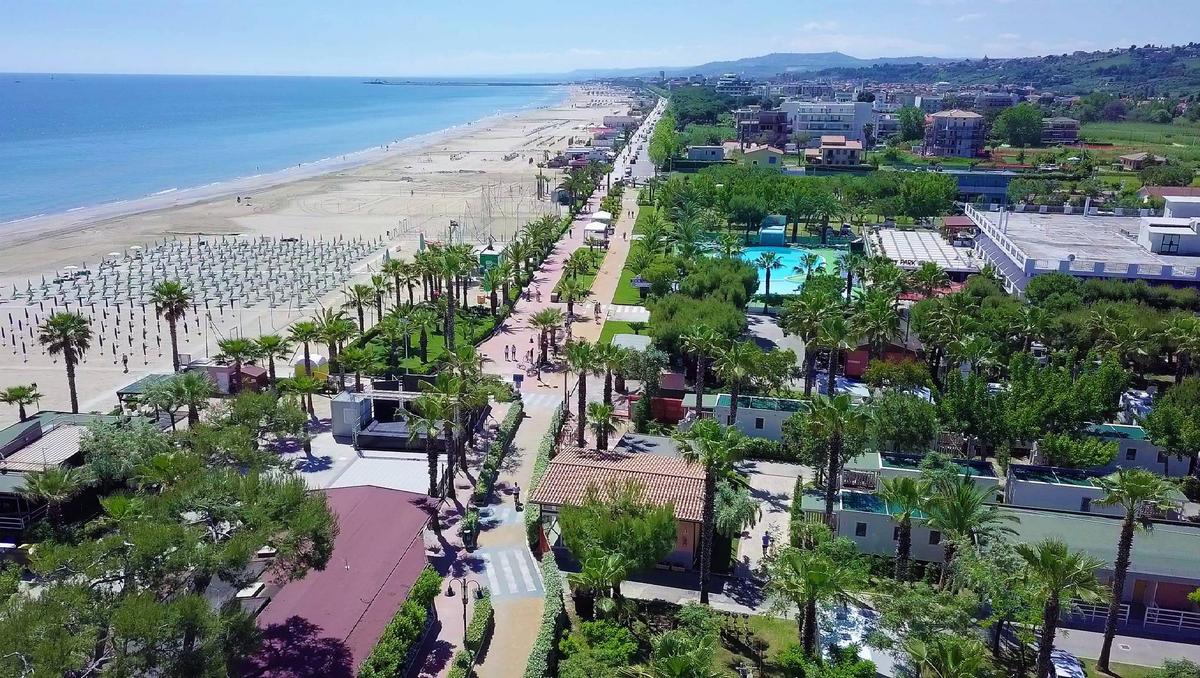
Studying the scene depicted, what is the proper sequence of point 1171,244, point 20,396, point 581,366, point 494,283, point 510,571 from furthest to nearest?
point 1171,244 → point 494,283 → point 581,366 → point 20,396 → point 510,571

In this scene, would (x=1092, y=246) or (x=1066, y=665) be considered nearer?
(x=1066, y=665)

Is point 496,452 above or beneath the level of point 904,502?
beneath

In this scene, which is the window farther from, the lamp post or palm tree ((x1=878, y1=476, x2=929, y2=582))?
the lamp post

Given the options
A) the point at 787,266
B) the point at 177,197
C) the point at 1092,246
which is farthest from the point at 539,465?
the point at 177,197

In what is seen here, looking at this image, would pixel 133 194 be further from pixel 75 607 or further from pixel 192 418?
pixel 75 607

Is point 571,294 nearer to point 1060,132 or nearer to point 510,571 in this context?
point 510,571

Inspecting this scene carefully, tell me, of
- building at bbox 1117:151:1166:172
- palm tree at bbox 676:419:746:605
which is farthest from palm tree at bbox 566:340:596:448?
building at bbox 1117:151:1166:172

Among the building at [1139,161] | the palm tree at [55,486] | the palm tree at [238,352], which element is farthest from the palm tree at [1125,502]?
the building at [1139,161]
